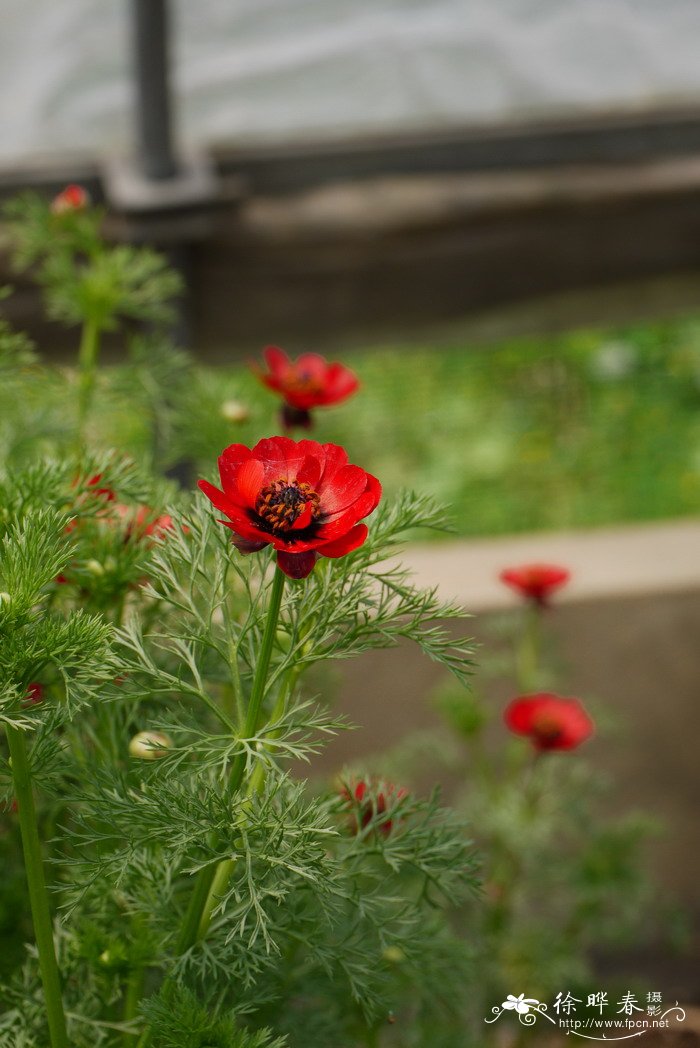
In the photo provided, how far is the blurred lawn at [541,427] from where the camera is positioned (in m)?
1.91

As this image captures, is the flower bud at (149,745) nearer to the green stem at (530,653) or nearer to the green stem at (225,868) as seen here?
the green stem at (225,868)

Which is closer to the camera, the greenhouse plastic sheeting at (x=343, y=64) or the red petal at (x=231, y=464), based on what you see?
A: the red petal at (x=231, y=464)

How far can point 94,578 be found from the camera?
0.54 metres

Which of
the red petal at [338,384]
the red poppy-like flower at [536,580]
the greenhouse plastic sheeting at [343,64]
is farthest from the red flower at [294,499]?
the greenhouse plastic sheeting at [343,64]

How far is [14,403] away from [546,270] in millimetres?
837

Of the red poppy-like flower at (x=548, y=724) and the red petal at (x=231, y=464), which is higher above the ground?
the red poppy-like flower at (x=548, y=724)

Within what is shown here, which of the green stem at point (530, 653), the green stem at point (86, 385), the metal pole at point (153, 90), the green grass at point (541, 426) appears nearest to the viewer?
the green stem at point (86, 385)

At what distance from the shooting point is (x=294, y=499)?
1.50 ft

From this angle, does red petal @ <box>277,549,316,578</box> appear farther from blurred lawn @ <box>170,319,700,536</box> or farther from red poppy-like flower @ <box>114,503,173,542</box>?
blurred lawn @ <box>170,319,700,536</box>

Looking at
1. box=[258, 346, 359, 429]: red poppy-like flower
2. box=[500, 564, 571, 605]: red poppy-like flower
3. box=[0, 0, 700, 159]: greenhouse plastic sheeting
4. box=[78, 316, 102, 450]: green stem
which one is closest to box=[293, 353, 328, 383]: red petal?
box=[258, 346, 359, 429]: red poppy-like flower

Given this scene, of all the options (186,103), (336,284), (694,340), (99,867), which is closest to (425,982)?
(99,867)

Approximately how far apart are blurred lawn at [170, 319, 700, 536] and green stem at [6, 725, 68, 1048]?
1.43m

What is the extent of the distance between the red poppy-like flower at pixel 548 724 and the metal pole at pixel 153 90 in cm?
66

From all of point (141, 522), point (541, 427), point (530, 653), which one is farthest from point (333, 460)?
point (541, 427)
